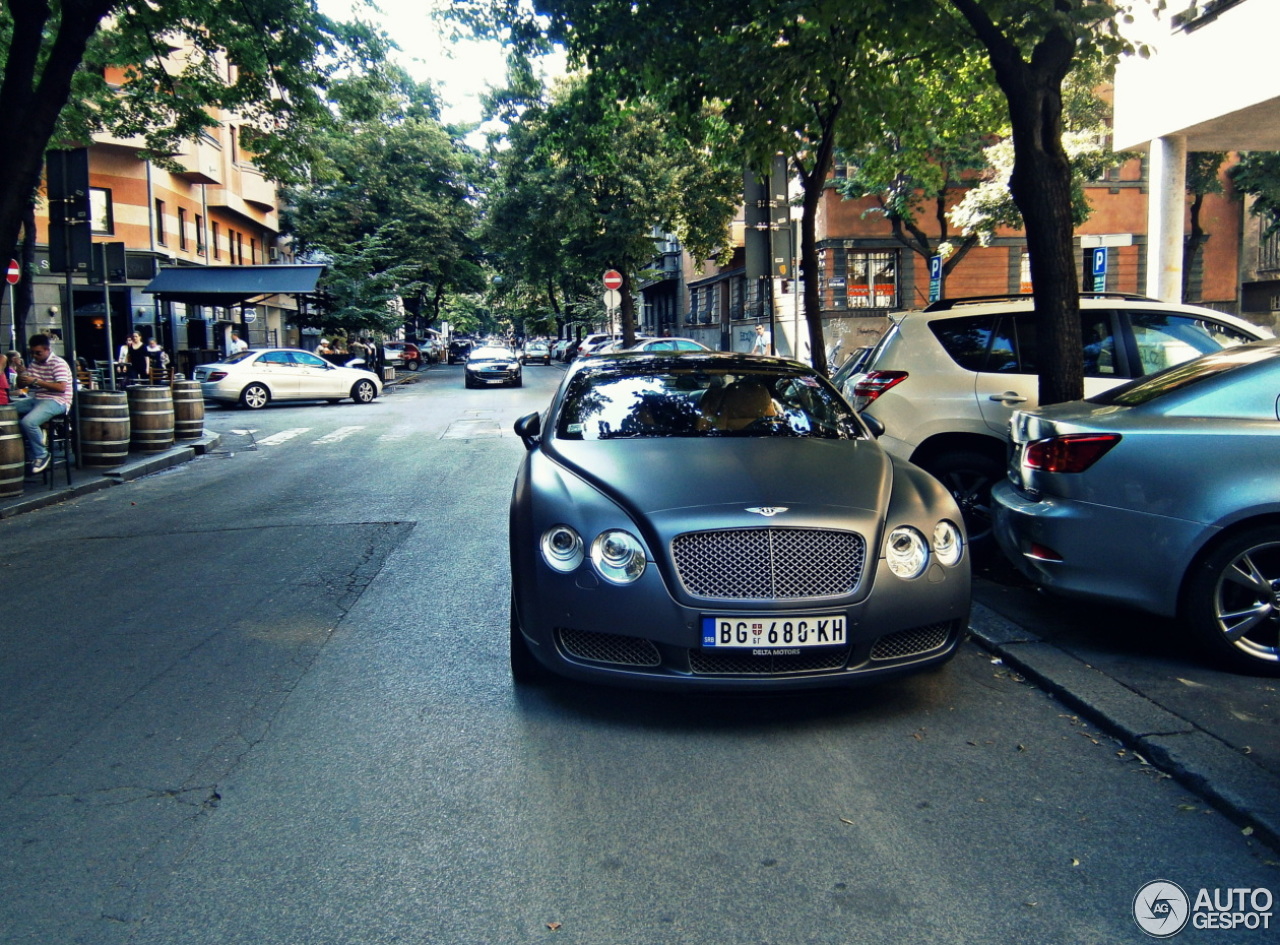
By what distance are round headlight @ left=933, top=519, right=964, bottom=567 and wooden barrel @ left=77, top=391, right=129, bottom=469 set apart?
12.2 meters

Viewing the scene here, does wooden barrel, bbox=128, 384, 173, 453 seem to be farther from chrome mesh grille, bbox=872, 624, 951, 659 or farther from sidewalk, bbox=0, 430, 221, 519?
chrome mesh grille, bbox=872, 624, 951, 659

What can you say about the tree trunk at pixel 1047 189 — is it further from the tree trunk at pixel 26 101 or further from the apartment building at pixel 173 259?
the apartment building at pixel 173 259

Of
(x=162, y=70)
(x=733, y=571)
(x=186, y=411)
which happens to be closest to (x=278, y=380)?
(x=186, y=411)

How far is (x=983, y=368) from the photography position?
799 centimetres

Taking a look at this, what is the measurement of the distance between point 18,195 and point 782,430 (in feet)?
29.7

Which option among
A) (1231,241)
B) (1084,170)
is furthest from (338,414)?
(1231,241)

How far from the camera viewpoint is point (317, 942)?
285 cm

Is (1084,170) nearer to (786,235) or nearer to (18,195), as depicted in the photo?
(786,235)

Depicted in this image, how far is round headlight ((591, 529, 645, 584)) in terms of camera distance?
436 cm

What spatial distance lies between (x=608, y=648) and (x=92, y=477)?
10.9 metres

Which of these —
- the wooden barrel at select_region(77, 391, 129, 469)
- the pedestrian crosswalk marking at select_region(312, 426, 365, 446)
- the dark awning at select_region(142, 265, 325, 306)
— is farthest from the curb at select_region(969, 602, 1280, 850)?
the dark awning at select_region(142, 265, 325, 306)

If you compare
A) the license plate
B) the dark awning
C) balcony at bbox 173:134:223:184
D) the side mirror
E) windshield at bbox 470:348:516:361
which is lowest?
the license plate

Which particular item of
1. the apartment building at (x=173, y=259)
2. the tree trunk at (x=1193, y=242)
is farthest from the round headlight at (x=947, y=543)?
the tree trunk at (x=1193, y=242)

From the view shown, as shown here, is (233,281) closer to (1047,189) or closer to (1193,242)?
(1047,189)
